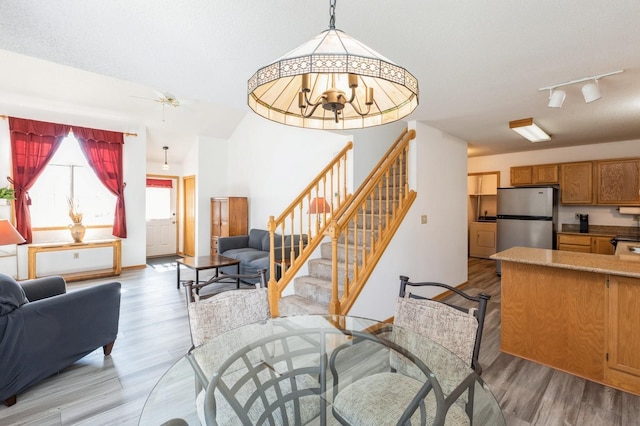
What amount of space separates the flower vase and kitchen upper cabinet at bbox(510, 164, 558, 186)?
8144 mm

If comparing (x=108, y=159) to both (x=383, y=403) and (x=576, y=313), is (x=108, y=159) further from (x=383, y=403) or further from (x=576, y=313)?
(x=576, y=313)

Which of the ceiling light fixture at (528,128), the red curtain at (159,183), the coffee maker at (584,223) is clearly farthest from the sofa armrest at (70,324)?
the coffee maker at (584,223)

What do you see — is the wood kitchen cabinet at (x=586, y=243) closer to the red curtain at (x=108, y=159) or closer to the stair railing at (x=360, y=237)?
the stair railing at (x=360, y=237)

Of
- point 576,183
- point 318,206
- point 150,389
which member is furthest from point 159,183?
point 576,183

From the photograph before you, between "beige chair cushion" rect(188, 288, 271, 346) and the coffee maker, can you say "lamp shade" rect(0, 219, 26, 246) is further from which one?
the coffee maker

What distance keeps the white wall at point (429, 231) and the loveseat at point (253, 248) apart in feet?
5.75

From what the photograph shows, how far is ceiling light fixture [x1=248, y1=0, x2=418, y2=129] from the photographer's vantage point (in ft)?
3.01

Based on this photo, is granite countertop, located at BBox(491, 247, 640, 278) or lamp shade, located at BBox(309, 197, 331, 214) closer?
granite countertop, located at BBox(491, 247, 640, 278)

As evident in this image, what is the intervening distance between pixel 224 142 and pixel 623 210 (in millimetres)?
7796

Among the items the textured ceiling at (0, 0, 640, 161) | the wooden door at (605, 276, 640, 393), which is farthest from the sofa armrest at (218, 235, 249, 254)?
the wooden door at (605, 276, 640, 393)

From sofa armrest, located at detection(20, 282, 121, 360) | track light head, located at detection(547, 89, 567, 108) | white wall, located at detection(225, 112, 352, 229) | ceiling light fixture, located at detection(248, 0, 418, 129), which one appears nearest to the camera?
ceiling light fixture, located at detection(248, 0, 418, 129)

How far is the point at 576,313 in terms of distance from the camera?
2.46 metres

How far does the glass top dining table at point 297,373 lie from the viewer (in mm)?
1318

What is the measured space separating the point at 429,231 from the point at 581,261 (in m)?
1.75
